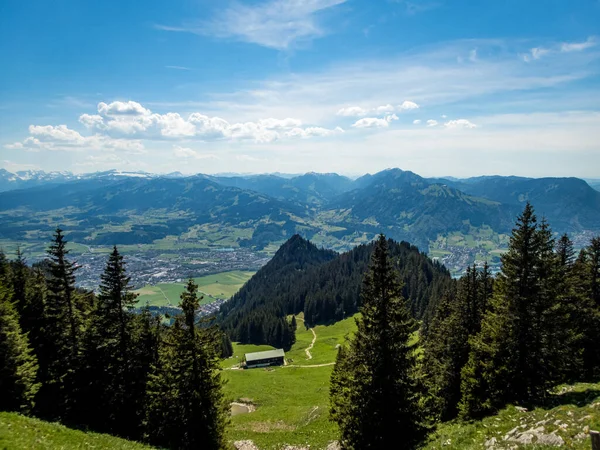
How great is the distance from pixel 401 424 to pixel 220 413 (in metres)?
13.5

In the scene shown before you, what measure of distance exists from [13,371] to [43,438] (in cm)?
1321

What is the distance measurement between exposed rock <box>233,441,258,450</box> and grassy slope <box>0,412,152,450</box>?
1693 cm

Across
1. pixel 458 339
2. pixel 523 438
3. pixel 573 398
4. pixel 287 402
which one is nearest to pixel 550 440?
pixel 523 438

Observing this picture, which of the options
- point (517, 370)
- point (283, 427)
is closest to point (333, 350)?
point (283, 427)

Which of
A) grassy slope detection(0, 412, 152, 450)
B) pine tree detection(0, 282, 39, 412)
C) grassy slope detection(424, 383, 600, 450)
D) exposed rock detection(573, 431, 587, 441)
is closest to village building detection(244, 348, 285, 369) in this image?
pine tree detection(0, 282, 39, 412)

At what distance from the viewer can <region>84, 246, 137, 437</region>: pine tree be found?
3164 cm

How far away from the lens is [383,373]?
2450cm

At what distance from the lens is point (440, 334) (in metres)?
42.2

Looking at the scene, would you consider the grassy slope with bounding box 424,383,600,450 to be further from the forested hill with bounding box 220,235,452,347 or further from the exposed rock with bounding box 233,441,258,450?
the forested hill with bounding box 220,235,452,347

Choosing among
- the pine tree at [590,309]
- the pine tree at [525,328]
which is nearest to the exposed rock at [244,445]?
the pine tree at [525,328]

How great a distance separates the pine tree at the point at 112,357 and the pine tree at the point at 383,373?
19548 mm

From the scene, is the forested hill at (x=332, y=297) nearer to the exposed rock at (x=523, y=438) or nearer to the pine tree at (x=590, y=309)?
the pine tree at (x=590, y=309)

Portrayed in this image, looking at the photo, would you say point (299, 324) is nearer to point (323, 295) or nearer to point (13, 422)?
point (323, 295)

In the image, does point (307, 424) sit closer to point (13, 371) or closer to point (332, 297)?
point (13, 371)
